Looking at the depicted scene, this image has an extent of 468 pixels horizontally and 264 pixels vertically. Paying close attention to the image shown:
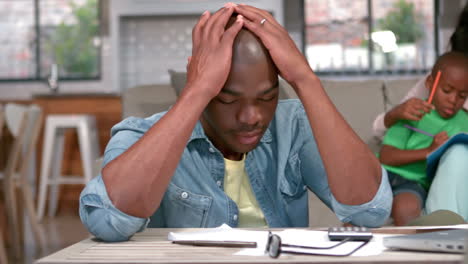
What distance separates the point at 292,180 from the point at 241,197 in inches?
4.1

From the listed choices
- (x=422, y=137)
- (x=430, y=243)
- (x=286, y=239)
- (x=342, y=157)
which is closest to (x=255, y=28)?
(x=342, y=157)

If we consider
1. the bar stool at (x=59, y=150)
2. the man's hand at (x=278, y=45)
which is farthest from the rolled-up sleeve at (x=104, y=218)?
the bar stool at (x=59, y=150)

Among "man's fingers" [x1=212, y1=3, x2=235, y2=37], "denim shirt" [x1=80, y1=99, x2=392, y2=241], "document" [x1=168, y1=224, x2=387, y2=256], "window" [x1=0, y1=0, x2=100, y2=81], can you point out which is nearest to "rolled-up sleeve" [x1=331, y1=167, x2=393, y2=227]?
"denim shirt" [x1=80, y1=99, x2=392, y2=241]

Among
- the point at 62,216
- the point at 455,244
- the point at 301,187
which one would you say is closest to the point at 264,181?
the point at 301,187

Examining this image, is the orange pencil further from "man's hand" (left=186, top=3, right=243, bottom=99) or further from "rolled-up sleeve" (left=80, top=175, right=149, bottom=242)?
"rolled-up sleeve" (left=80, top=175, right=149, bottom=242)

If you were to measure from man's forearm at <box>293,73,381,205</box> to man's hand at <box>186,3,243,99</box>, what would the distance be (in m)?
0.15

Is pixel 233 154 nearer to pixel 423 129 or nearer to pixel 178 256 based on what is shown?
pixel 178 256

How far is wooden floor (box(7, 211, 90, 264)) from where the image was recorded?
3.62 m

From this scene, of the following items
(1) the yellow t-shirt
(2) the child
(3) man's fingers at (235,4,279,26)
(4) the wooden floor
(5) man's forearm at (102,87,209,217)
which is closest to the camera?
(5) man's forearm at (102,87,209,217)

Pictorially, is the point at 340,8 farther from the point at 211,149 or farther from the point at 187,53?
the point at 211,149

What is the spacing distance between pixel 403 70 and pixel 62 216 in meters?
3.62

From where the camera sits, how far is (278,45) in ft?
3.61

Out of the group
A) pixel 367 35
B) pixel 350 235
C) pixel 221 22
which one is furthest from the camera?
pixel 367 35

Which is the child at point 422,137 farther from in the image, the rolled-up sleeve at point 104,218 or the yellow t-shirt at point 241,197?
the rolled-up sleeve at point 104,218
